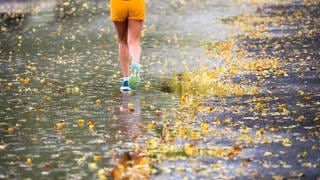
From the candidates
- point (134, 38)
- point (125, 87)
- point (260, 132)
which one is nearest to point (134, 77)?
point (125, 87)

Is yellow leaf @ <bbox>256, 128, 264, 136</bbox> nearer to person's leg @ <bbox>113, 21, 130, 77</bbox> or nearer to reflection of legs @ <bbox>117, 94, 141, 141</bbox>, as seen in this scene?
reflection of legs @ <bbox>117, 94, 141, 141</bbox>

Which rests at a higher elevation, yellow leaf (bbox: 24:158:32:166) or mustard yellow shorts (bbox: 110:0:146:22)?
mustard yellow shorts (bbox: 110:0:146:22)

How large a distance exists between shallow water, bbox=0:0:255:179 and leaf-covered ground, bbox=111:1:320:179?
0.33 meters

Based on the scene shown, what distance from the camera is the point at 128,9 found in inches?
455

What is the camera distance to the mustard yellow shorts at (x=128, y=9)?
1153 cm

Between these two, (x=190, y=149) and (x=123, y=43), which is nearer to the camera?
(x=190, y=149)

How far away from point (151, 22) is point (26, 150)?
1743 cm

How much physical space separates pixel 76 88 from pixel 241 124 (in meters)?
3.71

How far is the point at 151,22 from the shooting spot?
983 inches

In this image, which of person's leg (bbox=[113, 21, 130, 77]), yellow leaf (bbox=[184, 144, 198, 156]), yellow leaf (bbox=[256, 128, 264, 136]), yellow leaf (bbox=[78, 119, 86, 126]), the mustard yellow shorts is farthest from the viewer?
person's leg (bbox=[113, 21, 130, 77])

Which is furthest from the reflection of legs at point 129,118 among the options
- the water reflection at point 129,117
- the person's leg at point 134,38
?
the person's leg at point 134,38

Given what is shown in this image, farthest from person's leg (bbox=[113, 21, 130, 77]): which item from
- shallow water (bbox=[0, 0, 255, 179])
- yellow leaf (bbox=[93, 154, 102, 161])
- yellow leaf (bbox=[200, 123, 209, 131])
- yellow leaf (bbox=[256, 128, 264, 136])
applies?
yellow leaf (bbox=[93, 154, 102, 161])

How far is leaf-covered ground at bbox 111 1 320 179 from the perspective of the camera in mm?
6816

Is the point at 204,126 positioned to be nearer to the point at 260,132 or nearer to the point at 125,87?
the point at 260,132
